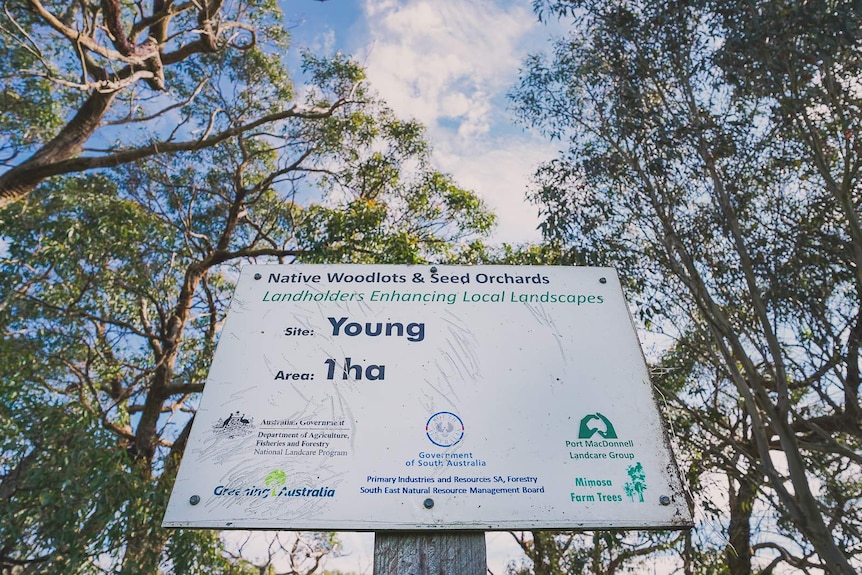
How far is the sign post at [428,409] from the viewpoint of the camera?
172 centimetres

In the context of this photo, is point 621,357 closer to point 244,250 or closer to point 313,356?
point 313,356


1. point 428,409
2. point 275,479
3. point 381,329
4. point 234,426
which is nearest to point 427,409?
point 428,409

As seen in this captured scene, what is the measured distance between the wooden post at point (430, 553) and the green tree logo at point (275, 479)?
0.35 meters

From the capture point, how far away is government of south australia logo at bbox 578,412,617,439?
1898 mm

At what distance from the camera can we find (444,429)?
1.90 metres

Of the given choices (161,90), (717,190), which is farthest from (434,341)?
(161,90)

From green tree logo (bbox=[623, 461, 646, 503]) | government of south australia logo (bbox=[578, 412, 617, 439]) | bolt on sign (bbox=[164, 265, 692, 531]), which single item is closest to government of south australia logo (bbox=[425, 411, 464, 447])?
bolt on sign (bbox=[164, 265, 692, 531])

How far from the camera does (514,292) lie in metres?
2.32

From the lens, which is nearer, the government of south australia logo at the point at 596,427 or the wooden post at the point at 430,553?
the wooden post at the point at 430,553

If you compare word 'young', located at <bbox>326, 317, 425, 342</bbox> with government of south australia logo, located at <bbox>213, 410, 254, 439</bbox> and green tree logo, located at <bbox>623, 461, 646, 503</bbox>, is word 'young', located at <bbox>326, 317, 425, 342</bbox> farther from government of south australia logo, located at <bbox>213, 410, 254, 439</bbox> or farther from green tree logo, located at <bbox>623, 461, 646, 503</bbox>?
green tree logo, located at <bbox>623, 461, 646, 503</bbox>

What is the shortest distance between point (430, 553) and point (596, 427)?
71 centimetres

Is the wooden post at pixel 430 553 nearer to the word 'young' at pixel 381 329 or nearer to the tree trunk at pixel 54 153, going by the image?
the word 'young' at pixel 381 329

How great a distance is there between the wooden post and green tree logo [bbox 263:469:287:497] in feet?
1.14

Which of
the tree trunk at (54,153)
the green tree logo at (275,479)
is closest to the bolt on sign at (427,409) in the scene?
the green tree logo at (275,479)
